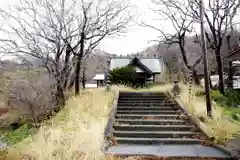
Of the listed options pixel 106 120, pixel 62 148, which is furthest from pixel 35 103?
pixel 62 148

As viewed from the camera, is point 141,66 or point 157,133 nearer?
point 157,133

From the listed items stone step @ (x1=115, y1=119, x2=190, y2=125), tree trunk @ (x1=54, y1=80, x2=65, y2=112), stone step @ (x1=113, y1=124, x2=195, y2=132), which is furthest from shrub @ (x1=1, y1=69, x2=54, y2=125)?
stone step @ (x1=113, y1=124, x2=195, y2=132)

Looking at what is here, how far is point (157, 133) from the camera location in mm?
11461

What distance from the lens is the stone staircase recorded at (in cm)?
917

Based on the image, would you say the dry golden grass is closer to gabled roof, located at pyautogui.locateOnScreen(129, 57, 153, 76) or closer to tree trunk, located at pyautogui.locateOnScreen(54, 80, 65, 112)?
tree trunk, located at pyautogui.locateOnScreen(54, 80, 65, 112)

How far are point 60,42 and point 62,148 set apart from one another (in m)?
13.1

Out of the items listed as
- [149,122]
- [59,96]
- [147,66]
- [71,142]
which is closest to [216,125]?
[149,122]

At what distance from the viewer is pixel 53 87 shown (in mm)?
19234

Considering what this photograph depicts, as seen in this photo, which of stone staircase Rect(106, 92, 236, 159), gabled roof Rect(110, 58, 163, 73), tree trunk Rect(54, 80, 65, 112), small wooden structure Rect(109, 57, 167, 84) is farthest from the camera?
gabled roof Rect(110, 58, 163, 73)

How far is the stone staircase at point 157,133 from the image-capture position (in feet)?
30.1

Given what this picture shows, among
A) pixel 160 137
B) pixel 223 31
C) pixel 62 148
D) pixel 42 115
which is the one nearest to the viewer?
pixel 62 148

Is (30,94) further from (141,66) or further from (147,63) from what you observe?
(147,63)

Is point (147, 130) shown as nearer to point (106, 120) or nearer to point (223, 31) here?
point (106, 120)

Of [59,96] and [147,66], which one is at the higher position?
[147,66]
